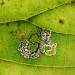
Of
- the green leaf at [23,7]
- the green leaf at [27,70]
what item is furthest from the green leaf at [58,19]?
the green leaf at [27,70]

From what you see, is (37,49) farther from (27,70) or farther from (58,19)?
(58,19)

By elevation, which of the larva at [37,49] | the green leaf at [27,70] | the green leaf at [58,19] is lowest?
the green leaf at [27,70]

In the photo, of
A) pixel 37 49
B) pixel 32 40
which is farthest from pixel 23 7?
pixel 37 49

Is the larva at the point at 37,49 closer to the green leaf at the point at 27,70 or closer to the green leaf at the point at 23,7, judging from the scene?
the green leaf at the point at 27,70

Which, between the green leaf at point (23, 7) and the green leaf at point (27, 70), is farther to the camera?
the green leaf at point (27, 70)

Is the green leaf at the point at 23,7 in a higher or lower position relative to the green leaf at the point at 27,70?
higher
